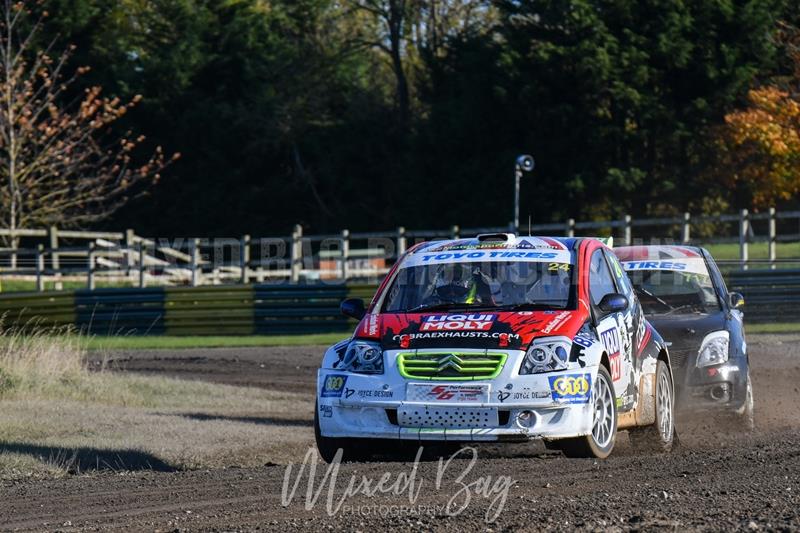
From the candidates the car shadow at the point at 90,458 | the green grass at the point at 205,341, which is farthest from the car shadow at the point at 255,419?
the green grass at the point at 205,341

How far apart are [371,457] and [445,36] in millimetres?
44048

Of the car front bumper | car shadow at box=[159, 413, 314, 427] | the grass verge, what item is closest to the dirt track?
the car front bumper

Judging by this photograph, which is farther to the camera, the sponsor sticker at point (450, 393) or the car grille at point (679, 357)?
the car grille at point (679, 357)

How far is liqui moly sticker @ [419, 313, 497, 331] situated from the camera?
8.69 metres

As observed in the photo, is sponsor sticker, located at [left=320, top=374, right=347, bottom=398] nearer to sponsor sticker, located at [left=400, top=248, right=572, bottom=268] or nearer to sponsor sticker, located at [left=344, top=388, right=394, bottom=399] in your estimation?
sponsor sticker, located at [left=344, top=388, right=394, bottom=399]

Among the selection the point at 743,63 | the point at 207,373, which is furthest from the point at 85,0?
the point at 207,373

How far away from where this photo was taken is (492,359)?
8469mm

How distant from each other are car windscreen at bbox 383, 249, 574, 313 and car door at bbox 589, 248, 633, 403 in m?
0.24

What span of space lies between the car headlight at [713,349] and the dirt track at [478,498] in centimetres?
201

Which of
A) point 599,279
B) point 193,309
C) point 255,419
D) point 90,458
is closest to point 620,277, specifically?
point 599,279

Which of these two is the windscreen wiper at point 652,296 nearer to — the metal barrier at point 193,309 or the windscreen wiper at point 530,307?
the windscreen wiper at point 530,307

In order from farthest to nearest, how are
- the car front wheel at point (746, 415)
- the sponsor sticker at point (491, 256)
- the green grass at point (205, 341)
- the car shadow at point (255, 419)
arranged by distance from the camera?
1. the green grass at point (205, 341)
2. the car shadow at point (255, 419)
3. the car front wheel at point (746, 415)
4. the sponsor sticker at point (491, 256)

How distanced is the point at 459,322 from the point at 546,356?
647mm

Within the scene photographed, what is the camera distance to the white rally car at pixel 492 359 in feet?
27.6
